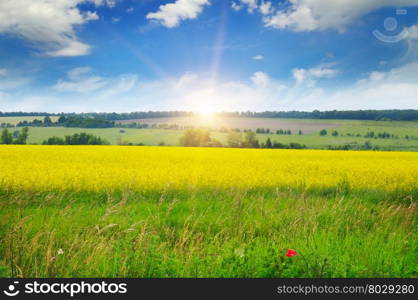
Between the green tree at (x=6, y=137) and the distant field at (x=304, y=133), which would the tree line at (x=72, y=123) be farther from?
the green tree at (x=6, y=137)

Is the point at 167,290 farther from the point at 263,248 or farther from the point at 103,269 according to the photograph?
the point at 263,248

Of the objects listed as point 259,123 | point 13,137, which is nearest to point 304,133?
point 259,123

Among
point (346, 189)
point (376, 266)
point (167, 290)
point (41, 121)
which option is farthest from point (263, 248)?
point (41, 121)

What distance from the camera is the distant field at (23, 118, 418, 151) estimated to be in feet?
208

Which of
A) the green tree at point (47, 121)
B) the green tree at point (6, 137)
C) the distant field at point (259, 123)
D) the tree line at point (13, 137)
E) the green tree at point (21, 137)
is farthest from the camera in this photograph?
the green tree at point (47, 121)

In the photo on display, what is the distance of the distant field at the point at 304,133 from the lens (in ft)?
208

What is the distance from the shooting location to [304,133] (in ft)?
255

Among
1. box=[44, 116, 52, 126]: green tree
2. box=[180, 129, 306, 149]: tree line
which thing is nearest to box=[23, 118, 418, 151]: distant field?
box=[180, 129, 306, 149]: tree line

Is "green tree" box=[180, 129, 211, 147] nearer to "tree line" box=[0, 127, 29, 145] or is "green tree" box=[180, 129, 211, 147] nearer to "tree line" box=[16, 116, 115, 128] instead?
"tree line" box=[16, 116, 115, 128]

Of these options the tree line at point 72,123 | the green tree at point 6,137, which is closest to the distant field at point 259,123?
the tree line at point 72,123

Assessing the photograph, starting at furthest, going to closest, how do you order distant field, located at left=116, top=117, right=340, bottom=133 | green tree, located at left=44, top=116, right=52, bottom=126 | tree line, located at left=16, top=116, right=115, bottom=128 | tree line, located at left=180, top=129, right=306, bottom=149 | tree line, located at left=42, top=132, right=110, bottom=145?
green tree, located at left=44, top=116, right=52, bottom=126 → tree line, located at left=16, top=116, right=115, bottom=128 → distant field, located at left=116, top=117, right=340, bottom=133 → tree line, located at left=42, top=132, right=110, bottom=145 → tree line, located at left=180, top=129, right=306, bottom=149

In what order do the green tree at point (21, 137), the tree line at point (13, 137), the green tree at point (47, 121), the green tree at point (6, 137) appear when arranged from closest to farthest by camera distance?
the green tree at point (6, 137) → the tree line at point (13, 137) → the green tree at point (21, 137) → the green tree at point (47, 121)

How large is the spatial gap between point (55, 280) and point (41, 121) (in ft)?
337

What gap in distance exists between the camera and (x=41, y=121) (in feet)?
305
